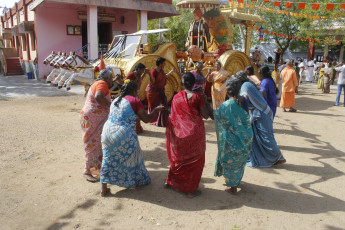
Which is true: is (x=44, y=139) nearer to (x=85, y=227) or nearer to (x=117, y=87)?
(x=117, y=87)

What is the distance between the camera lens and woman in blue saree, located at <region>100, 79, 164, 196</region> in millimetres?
3250

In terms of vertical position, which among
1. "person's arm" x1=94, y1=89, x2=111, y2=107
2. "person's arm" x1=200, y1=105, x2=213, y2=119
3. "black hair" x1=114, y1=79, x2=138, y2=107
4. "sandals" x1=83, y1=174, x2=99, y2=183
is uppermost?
"black hair" x1=114, y1=79, x2=138, y2=107

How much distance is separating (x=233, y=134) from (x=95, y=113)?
1.82 m

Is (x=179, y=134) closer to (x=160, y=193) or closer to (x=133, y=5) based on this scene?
(x=160, y=193)

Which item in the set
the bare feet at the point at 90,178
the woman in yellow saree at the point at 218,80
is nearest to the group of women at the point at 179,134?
the bare feet at the point at 90,178

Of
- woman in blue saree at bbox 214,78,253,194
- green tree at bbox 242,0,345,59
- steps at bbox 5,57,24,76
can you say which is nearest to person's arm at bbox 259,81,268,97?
woman in blue saree at bbox 214,78,253,194

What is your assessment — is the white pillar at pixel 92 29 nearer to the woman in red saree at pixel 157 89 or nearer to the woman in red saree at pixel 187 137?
the woman in red saree at pixel 157 89

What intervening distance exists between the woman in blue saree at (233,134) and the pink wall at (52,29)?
13.9 meters

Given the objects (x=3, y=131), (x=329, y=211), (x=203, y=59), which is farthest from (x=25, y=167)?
(x=203, y=59)

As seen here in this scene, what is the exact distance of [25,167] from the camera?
437 cm

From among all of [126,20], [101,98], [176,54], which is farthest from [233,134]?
[126,20]

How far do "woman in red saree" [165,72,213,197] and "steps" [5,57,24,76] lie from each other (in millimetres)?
19681

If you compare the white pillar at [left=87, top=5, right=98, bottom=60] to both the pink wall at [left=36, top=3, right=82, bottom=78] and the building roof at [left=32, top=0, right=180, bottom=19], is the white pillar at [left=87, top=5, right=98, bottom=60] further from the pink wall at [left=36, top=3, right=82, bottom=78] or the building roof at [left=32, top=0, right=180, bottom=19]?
the pink wall at [left=36, top=3, right=82, bottom=78]

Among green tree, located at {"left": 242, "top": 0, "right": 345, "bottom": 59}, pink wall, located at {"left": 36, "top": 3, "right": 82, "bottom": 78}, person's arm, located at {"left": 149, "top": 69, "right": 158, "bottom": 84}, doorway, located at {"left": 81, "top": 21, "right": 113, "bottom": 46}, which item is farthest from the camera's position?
doorway, located at {"left": 81, "top": 21, "right": 113, "bottom": 46}
